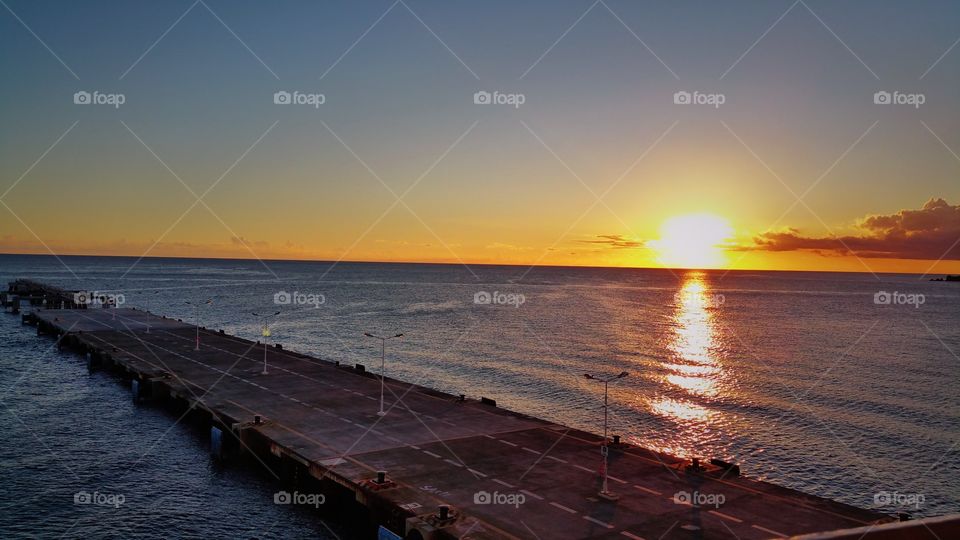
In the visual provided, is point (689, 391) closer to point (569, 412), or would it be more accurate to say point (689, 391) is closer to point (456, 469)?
point (569, 412)

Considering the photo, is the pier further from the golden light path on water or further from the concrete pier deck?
the golden light path on water

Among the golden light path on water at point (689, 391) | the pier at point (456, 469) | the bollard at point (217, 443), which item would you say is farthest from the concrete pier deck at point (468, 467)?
the golden light path on water at point (689, 391)

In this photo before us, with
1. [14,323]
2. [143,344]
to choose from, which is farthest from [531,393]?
[14,323]

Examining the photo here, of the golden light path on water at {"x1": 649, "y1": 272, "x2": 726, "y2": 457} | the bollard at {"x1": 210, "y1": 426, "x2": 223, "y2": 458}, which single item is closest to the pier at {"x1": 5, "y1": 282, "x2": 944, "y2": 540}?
the bollard at {"x1": 210, "y1": 426, "x2": 223, "y2": 458}

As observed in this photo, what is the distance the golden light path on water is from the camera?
212 feet

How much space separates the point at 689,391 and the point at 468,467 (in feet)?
169

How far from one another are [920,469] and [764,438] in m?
12.8

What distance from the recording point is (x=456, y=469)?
4362 cm

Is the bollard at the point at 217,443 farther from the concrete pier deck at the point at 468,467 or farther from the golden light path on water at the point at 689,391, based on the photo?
the golden light path on water at the point at 689,391

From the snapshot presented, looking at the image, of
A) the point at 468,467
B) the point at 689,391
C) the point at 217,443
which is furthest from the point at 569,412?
the point at 217,443

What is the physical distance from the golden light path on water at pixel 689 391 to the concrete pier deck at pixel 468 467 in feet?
52.1

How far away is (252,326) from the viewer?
483 ft

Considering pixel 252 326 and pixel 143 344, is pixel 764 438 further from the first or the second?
pixel 252 326

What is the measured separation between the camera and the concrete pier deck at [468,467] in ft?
116
